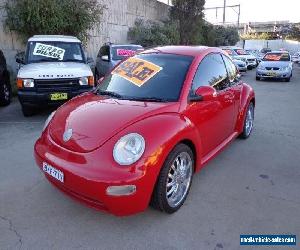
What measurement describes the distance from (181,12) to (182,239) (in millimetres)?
25048

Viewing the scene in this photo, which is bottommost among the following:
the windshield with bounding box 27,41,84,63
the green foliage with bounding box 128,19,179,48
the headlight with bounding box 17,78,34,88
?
the headlight with bounding box 17,78,34,88

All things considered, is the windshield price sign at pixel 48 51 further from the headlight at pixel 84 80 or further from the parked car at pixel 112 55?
the parked car at pixel 112 55

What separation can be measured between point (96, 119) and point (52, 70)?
435cm

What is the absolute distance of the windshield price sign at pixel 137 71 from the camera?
408 centimetres

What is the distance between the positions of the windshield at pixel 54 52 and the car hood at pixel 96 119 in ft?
15.6

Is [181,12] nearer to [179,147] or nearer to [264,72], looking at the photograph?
[264,72]

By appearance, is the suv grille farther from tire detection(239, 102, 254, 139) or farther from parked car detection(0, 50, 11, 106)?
tire detection(239, 102, 254, 139)

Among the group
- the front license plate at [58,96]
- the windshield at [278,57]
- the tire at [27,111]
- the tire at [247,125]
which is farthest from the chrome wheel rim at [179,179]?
the windshield at [278,57]

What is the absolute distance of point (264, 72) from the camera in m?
16.3

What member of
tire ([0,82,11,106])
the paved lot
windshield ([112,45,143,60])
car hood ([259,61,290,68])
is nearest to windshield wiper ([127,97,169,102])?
the paved lot

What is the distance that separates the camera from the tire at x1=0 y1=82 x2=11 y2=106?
844 cm

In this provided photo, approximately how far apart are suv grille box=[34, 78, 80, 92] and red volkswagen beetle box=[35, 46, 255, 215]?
2.99 meters

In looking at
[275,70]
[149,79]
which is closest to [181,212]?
[149,79]

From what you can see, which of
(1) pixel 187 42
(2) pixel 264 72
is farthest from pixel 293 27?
(2) pixel 264 72
